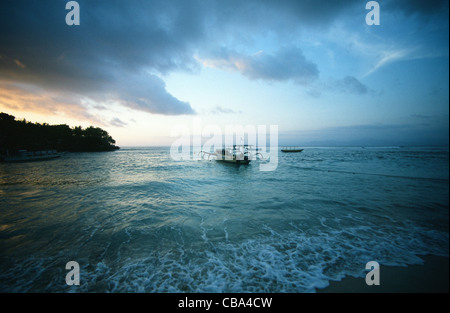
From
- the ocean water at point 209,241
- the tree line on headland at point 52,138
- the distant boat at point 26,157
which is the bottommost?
the ocean water at point 209,241

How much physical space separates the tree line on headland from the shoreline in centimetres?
6854

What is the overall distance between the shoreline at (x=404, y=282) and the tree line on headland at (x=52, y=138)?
2698 inches

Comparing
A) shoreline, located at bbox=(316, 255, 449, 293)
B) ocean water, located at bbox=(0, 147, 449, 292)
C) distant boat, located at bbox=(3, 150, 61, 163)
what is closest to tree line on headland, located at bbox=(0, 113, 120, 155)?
distant boat, located at bbox=(3, 150, 61, 163)

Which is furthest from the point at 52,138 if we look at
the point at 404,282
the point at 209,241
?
the point at 404,282

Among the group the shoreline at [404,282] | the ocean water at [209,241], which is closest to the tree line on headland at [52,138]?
the ocean water at [209,241]

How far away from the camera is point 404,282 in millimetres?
3504

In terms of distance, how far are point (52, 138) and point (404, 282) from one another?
102842mm

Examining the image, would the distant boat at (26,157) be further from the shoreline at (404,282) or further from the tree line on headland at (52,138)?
the shoreline at (404,282)

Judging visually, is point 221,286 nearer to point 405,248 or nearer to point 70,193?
point 405,248

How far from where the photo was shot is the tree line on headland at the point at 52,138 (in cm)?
4125

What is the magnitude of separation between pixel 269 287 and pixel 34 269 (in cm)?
630
